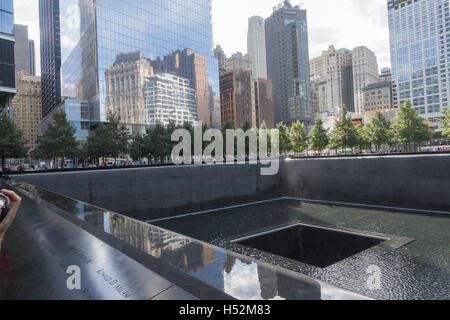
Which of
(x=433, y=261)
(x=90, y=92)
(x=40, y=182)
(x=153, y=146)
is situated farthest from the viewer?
(x=90, y=92)

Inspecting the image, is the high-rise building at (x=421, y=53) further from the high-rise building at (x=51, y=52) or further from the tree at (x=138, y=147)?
the high-rise building at (x=51, y=52)

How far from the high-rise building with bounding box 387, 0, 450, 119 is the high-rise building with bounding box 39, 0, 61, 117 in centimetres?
12367

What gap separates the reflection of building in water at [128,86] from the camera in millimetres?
51384

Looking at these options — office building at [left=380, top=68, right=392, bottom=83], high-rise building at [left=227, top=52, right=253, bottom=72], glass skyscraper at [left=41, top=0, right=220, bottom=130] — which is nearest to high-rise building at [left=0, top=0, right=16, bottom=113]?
glass skyscraper at [left=41, top=0, right=220, bottom=130]

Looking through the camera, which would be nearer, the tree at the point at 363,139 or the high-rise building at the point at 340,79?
the tree at the point at 363,139

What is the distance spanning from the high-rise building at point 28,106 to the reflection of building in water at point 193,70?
284ft

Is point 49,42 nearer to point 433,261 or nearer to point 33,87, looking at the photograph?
point 33,87

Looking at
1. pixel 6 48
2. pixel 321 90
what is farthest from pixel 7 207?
pixel 321 90

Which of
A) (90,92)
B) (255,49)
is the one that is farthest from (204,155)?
(255,49)

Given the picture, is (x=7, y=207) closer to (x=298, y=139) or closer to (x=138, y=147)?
(x=138, y=147)

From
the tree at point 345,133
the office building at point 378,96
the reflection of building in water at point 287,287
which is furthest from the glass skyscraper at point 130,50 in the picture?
the office building at point 378,96

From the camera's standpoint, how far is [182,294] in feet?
7.07

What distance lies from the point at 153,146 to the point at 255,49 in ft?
585

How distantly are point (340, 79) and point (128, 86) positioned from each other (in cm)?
15165
